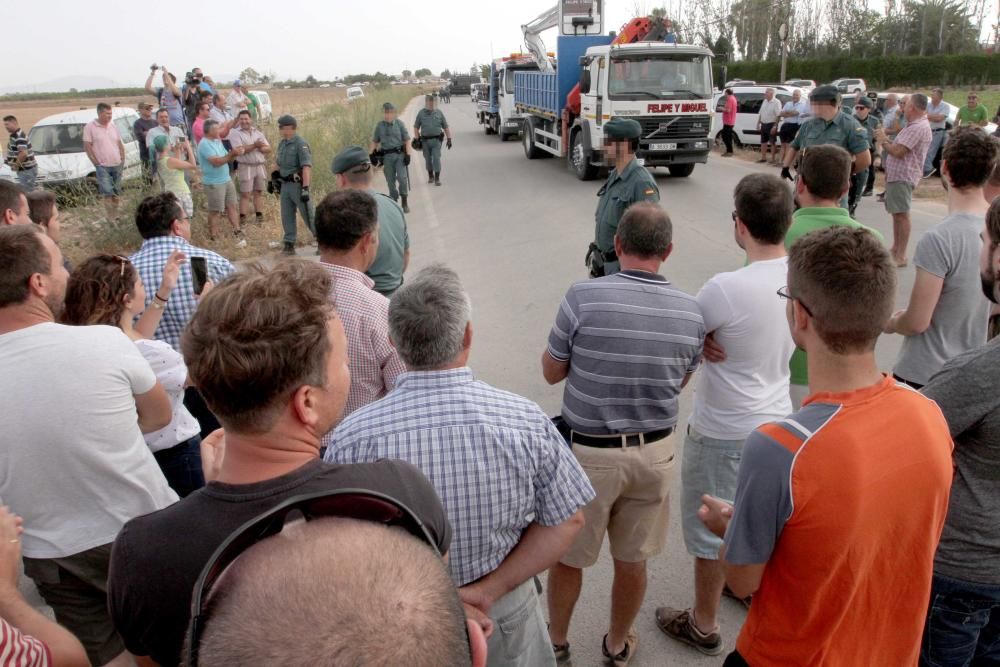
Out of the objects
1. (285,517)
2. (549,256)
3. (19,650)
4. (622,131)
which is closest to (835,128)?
(622,131)

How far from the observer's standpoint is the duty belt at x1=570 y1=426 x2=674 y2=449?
8.18 feet

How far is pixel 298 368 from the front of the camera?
131cm

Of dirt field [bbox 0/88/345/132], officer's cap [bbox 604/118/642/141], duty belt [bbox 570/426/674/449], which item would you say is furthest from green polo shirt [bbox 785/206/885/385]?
dirt field [bbox 0/88/345/132]

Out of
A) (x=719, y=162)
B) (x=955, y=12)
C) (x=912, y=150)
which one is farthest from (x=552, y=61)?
(x=955, y=12)

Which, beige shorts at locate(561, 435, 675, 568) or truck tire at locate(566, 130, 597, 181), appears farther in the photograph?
truck tire at locate(566, 130, 597, 181)

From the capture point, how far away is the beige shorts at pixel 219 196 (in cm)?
928

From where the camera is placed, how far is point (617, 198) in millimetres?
5031

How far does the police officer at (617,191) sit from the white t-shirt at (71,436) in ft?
11.5

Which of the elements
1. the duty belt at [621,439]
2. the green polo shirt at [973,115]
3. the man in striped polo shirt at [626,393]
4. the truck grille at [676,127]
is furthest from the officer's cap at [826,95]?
the green polo shirt at [973,115]

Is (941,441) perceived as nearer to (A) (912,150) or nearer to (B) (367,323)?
(B) (367,323)

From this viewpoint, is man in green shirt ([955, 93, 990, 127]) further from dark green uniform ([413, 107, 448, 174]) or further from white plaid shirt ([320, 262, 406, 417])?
white plaid shirt ([320, 262, 406, 417])

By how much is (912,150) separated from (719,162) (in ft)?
32.5

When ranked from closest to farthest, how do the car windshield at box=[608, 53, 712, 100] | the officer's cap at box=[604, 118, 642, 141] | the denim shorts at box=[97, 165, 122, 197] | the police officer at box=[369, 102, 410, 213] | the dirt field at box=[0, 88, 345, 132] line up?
the officer's cap at box=[604, 118, 642, 141] < the denim shorts at box=[97, 165, 122, 197] < the police officer at box=[369, 102, 410, 213] < the car windshield at box=[608, 53, 712, 100] < the dirt field at box=[0, 88, 345, 132]

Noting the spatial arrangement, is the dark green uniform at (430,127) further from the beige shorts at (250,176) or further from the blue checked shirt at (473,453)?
the blue checked shirt at (473,453)
